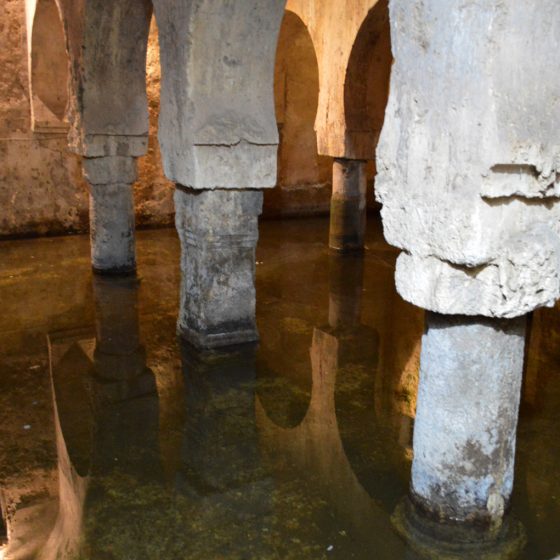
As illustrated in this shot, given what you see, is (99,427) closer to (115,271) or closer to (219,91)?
(219,91)

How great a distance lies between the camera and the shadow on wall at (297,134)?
11180mm

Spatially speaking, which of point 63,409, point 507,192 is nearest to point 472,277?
point 507,192

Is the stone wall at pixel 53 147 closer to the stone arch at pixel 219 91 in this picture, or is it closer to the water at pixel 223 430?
the water at pixel 223 430

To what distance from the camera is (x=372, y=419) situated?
4027 millimetres

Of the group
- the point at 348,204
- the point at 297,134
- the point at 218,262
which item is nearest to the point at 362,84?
the point at 348,204

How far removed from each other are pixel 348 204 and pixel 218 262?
12.6 feet

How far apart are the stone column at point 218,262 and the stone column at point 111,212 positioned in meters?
2.16

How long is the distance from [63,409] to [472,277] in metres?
2.73

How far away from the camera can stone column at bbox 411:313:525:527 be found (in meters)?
2.71

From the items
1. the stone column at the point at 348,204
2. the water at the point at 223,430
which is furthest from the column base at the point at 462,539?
the stone column at the point at 348,204

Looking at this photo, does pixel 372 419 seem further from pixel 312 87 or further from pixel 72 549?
pixel 312 87

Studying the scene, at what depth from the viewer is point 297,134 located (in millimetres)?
11641

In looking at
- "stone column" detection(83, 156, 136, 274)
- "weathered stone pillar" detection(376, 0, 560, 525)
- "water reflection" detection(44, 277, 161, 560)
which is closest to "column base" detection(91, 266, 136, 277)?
"stone column" detection(83, 156, 136, 274)

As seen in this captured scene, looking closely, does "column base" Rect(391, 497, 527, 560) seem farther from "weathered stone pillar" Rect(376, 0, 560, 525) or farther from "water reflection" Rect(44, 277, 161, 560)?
"water reflection" Rect(44, 277, 161, 560)
